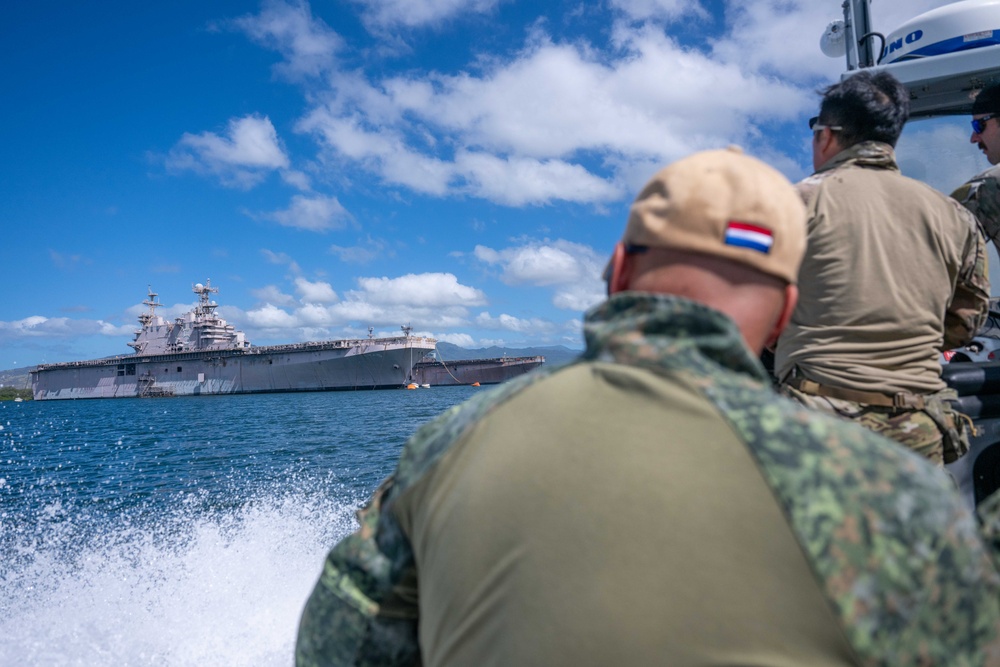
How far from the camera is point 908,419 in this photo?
6.62ft

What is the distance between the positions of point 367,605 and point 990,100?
3.24 metres

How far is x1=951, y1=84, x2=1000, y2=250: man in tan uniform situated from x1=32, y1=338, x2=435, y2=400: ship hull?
5868 cm

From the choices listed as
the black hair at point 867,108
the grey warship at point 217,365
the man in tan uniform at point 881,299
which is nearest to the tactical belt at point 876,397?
the man in tan uniform at point 881,299

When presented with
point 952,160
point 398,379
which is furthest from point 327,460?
point 398,379

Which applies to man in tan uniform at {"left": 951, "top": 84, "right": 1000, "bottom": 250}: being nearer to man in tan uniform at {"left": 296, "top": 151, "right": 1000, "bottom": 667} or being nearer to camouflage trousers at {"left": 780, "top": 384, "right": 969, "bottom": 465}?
camouflage trousers at {"left": 780, "top": 384, "right": 969, "bottom": 465}

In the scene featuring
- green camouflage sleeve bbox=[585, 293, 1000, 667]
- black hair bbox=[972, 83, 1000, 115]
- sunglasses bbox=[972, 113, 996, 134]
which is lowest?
green camouflage sleeve bbox=[585, 293, 1000, 667]

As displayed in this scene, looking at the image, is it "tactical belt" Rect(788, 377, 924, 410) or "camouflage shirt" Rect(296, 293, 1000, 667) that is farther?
"tactical belt" Rect(788, 377, 924, 410)

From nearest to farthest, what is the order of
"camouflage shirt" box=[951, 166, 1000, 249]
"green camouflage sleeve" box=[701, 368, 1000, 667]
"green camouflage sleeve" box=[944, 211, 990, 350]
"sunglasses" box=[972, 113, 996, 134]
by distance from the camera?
1. "green camouflage sleeve" box=[701, 368, 1000, 667]
2. "green camouflage sleeve" box=[944, 211, 990, 350]
3. "camouflage shirt" box=[951, 166, 1000, 249]
4. "sunglasses" box=[972, 113, 996, 134]

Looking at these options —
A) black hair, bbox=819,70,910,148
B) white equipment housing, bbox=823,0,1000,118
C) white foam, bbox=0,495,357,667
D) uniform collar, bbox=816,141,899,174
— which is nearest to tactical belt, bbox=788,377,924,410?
uniform collar, bbox=816,141,899,174

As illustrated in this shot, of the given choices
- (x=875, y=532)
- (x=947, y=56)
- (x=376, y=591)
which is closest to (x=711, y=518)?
(x=875, y=532)

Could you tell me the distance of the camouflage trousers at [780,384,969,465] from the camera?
2.00 metres

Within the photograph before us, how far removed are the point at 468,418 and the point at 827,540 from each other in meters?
0.49

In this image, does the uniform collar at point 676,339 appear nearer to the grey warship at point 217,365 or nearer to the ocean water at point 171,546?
the ocean water at point 171,546

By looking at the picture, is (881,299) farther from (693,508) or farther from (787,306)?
(693,508)
